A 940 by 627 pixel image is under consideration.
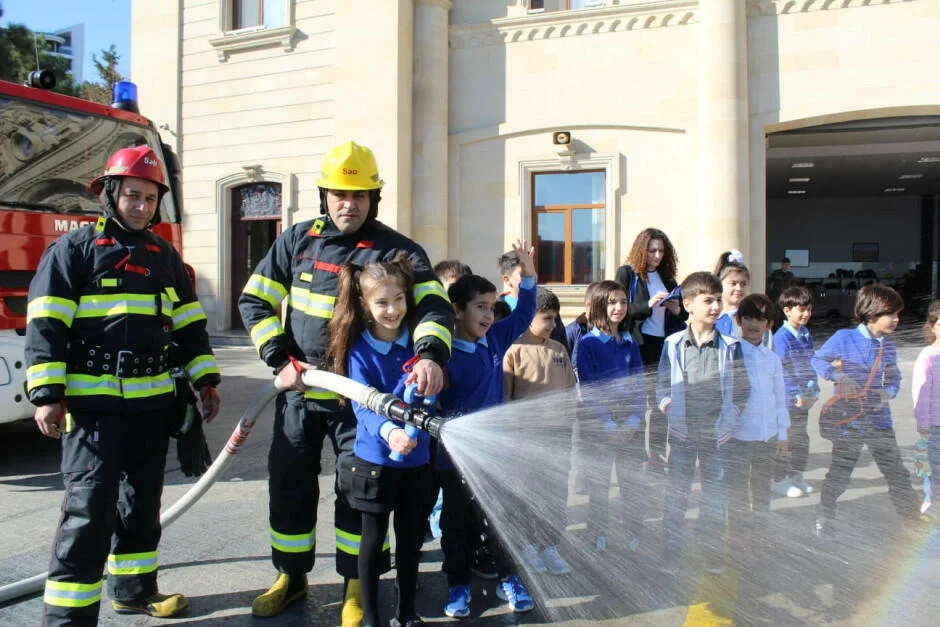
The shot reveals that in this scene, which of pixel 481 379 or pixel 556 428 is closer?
pixel 481 379

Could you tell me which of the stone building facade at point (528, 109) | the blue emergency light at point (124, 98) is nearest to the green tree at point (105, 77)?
the stone building facade at point (528, 109)

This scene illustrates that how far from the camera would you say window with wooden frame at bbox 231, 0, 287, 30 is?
14.1 metres

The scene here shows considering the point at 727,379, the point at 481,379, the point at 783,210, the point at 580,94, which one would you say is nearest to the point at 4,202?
the point at 481,379

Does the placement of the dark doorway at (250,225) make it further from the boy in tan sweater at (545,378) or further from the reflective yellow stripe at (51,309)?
the reflective yellow stripe at (51,309)

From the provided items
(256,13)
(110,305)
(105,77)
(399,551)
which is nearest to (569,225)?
(256,13)

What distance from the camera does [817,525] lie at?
13.1ft

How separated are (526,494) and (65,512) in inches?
73.1

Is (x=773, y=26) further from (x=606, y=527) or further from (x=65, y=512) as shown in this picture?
(x=65, y=512)

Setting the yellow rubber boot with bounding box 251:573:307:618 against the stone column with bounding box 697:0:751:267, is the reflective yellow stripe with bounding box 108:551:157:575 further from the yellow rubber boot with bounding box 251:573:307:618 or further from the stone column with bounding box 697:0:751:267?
the stone column with bounding box 697:0:751:267

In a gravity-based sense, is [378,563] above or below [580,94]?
below

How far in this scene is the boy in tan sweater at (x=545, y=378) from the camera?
3.56 m

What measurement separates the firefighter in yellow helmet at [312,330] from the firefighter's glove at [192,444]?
0.39 meters

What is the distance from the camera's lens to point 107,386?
115 inches

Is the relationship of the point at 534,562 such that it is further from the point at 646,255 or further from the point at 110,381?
the point at 646,255
